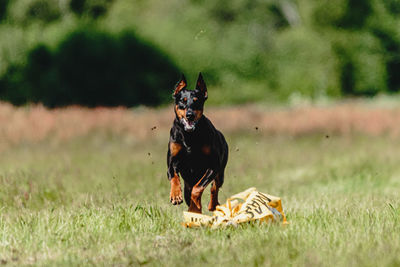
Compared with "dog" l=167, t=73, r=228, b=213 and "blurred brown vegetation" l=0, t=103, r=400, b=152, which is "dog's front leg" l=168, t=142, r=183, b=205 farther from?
"blurred brown vegetation" l=0, t=103, r=400, b=152

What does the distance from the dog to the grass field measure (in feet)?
1.24

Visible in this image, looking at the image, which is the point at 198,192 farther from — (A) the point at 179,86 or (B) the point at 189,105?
(A) the point at 179,86

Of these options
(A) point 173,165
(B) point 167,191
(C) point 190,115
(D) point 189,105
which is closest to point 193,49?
(B) point 167,191

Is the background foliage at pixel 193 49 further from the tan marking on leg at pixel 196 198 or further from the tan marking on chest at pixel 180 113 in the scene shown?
the tan marking on leg at pixel 196 198

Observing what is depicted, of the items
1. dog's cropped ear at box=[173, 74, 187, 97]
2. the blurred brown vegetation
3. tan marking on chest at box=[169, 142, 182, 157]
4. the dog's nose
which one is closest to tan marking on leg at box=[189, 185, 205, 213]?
tan marking on chest at box=[169, 142, 182, 157]

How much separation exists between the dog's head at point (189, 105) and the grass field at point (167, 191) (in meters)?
0.95

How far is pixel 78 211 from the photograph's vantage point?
601 cm

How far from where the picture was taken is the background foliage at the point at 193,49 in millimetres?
25656

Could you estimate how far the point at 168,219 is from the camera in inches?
223

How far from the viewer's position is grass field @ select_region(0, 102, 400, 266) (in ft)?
14.5

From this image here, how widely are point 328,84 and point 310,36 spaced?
3122mm

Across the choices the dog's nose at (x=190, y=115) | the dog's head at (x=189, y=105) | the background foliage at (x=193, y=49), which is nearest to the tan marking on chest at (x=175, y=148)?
the dog's head at (x=189, y=105)

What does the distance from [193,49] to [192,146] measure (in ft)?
77.3

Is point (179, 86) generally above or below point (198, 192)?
above
